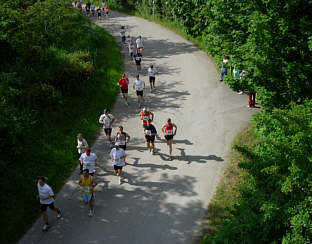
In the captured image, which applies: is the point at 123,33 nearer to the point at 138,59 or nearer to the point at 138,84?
the point at 138,59

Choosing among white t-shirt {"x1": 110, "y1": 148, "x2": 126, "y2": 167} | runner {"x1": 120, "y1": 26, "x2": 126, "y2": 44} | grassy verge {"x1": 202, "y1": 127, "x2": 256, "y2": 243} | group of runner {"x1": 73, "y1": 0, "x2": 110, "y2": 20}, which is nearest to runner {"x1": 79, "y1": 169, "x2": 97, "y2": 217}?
white t-shirt {"x1": 110, "y1": 148, "x2": 126, "y2": 167}

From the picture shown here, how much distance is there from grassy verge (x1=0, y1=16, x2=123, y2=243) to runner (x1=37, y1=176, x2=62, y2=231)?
679 millimetres

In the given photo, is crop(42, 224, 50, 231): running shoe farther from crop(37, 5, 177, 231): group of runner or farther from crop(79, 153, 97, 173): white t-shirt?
crop(79, 153, 97, 173): white t-shirt

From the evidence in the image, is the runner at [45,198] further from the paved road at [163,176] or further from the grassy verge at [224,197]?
the grassy verge at [224,197]

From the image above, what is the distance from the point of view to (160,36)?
29.5 metres

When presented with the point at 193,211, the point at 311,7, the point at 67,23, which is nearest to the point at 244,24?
the point at 311,7

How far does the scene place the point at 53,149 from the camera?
13930 mm

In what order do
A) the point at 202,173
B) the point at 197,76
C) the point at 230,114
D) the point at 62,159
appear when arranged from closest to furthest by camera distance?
the point at 202,173, the point at 62,159, the point at 230,114, the point at 197,76

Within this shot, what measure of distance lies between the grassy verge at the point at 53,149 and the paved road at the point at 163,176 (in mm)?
534

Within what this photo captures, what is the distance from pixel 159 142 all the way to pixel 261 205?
25.9 feet

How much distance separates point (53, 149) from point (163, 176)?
4.87 metres

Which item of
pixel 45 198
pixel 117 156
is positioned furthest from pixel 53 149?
pixel 45 198

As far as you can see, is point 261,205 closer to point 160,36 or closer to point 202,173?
point 202,173

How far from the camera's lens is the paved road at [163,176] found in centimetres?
1009
